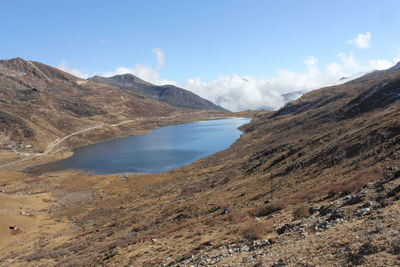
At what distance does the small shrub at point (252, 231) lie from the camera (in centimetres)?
1562

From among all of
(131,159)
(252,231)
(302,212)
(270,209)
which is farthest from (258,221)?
(131,159)

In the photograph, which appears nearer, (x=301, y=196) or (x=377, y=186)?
(x=377, y=186)

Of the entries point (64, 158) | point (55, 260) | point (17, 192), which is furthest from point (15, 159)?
point (55, 260)

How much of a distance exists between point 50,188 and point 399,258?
3434 inches

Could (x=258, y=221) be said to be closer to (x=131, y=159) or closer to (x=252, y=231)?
(x=252, y=231)

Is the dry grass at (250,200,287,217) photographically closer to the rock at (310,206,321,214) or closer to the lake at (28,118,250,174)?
the rock at (310,206,321,214)

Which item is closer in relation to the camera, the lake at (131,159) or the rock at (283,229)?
the rock at (283,229)

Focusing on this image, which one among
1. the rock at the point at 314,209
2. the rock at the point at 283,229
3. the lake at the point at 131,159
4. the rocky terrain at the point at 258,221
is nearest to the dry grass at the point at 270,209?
the rocky terrain at the point at 258,221

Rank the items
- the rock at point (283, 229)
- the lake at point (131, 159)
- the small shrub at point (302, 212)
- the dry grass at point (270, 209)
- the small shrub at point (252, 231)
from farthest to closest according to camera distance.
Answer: the lake at point (131, 159), the dry grass at point (270, 209), the small shrub at point (302, 212), the small shrub at point (252, 231), the rock at point (283, 229)

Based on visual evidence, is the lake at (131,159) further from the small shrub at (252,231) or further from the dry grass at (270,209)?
the small shrub at (252,231)

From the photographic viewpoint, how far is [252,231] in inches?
643

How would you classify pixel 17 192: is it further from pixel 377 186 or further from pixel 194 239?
pixel 377 186

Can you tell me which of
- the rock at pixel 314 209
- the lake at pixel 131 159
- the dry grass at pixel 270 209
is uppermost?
the rock at pixel 314 209

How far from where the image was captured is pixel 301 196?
870 inches
